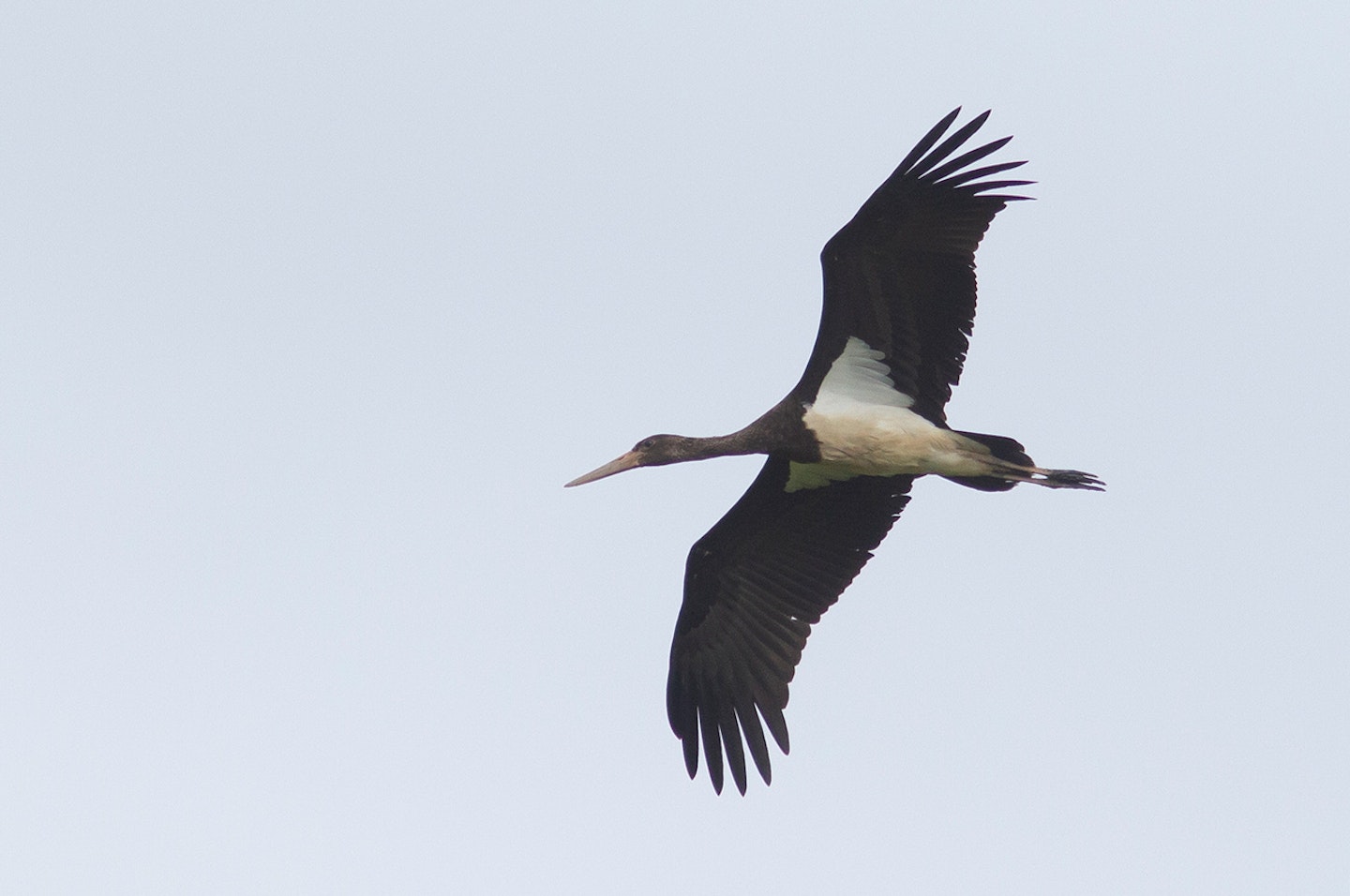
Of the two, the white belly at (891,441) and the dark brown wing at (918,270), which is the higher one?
the dark brown wing at (918,270)

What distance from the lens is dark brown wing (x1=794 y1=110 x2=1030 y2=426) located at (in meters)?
12.3

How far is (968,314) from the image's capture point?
12609 mm

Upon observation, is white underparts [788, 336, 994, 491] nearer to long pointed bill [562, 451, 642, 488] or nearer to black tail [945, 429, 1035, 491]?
black tail [945, 429, 1035, 491]

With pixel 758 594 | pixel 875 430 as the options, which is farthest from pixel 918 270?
pixel 758 594

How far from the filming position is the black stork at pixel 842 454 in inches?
486

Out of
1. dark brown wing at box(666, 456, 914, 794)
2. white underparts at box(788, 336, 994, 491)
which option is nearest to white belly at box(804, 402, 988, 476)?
white underparts at box(788, 336, 994, 491)

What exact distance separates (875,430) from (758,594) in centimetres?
169

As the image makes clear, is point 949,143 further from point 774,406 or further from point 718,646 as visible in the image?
point 718,646

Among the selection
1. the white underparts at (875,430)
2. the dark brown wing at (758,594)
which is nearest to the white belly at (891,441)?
the white underparts at (875,430)

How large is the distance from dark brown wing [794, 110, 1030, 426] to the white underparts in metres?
0.08

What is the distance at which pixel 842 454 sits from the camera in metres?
12.8

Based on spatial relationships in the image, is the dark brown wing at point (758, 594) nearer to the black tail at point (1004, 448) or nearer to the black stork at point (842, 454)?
the black stork at point (842, 454)

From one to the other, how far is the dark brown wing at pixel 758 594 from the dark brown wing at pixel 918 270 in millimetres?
988

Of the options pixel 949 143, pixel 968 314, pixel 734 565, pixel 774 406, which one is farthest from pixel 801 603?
pixel 949 143
